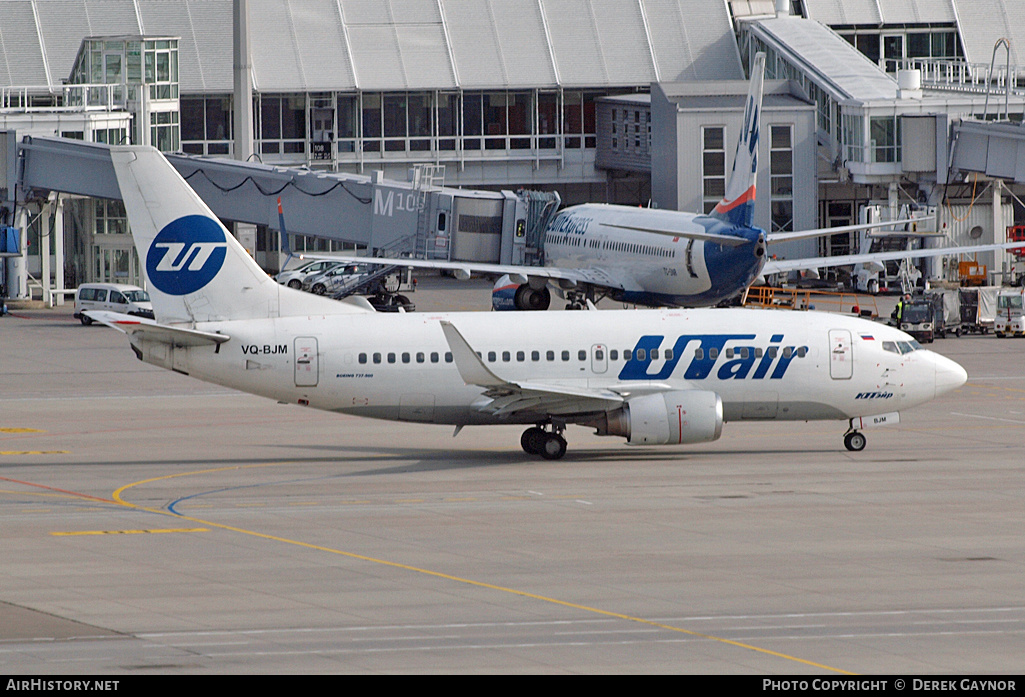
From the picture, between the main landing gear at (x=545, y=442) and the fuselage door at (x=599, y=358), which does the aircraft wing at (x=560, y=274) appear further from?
the fuselage door at (x=599, y=358)

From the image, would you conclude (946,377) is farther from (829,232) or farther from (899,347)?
A: (829,232)

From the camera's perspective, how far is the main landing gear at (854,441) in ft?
142

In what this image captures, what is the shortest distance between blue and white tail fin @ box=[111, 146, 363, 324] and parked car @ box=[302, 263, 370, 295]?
50.9 metres

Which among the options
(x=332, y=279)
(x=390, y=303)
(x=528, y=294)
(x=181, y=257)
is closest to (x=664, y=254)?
(x=528, y=294)

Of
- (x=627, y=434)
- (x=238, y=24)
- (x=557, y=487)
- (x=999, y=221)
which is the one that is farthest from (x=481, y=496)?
(x=238, y=24)

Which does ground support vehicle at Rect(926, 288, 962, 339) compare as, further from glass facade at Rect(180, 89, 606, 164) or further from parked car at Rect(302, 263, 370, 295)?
glass facade at Rect(180, 89, 606, 164)

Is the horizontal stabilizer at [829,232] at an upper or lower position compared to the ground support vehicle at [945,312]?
upper

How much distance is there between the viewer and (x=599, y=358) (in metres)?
42.6

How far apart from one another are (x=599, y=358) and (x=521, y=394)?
271 cm

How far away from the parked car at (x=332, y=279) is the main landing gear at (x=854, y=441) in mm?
53378

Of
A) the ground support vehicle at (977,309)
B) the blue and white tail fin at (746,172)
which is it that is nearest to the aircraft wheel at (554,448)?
the blue and white tail fin at (746,172)

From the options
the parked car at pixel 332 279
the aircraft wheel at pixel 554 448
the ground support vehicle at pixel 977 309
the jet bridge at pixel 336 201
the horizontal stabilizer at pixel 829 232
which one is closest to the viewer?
the aircraft wheel at pixel 554 448
